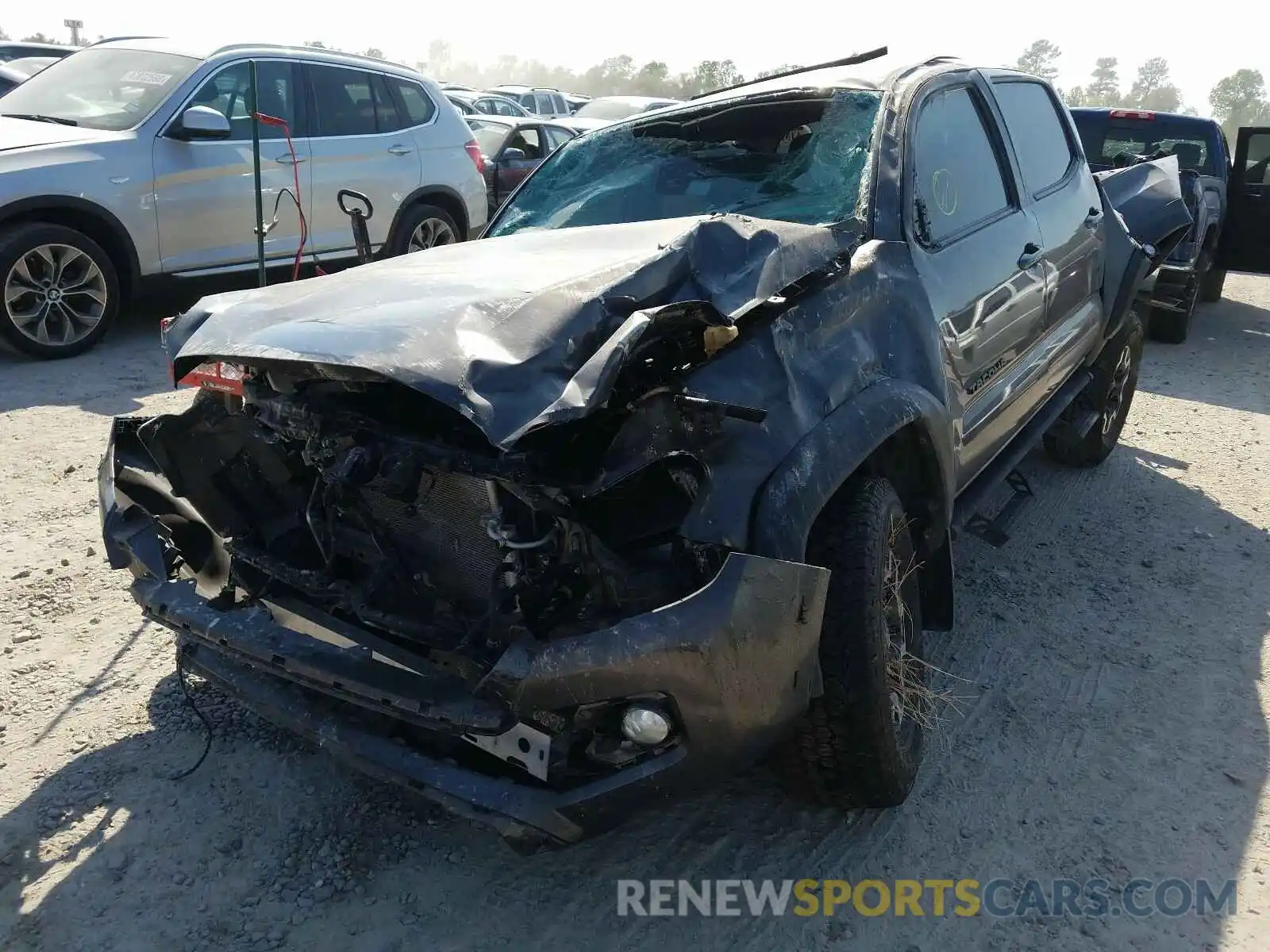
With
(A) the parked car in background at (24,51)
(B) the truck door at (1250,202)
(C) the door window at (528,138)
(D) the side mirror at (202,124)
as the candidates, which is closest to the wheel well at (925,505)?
(D) the side mirror at (202,124)

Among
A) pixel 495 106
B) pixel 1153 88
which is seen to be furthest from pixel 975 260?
pixel 1153 88

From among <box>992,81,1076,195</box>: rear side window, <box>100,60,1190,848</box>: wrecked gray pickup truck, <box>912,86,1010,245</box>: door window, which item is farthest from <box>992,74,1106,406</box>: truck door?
<box>100,60,1190,848</box>: wrecked gray pickup truck

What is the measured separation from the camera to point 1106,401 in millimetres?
5121

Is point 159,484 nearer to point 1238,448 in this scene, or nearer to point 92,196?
point 92,196

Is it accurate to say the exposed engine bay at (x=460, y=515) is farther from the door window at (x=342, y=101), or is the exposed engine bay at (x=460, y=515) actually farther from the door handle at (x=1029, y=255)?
the door window at (x=342, y=101)

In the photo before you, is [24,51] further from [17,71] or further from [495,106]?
[495,106]

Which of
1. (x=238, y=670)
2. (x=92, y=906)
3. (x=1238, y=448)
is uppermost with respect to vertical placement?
(x=238, y=670)

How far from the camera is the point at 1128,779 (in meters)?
2.87

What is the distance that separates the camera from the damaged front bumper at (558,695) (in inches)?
77.7

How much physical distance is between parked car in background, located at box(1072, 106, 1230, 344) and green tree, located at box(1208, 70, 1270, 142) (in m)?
58.7

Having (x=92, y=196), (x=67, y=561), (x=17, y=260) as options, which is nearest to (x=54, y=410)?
(x=17, y=260)

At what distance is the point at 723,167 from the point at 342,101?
518 centimetres

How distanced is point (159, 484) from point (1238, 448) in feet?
18.7

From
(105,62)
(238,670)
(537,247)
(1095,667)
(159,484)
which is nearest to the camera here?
(238,670)
